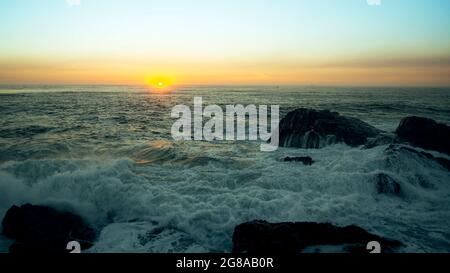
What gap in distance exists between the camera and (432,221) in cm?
816

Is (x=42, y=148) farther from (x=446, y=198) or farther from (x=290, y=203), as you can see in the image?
(x=446, y=198)

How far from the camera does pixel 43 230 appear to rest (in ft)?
24.1

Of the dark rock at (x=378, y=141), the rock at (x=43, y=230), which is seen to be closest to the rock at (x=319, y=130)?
the dark rock at (x=378, y=141)

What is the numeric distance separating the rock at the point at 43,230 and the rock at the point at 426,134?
45.6 ft

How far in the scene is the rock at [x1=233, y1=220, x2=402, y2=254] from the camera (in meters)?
6.38

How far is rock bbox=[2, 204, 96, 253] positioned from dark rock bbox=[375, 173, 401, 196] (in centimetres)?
800

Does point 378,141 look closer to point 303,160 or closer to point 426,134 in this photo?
point 426,134

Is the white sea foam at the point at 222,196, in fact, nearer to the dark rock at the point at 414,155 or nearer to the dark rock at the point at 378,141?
the dark rock at the point at 414,155

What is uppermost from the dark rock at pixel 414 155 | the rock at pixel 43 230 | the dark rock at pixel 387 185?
the dark rock at pixel 414 155

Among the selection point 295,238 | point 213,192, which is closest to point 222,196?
point 213,192

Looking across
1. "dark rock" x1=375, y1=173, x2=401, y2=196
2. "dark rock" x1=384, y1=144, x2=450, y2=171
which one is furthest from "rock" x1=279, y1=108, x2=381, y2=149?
"dark rock" x1=375, y1=173, x2=401, y2=196

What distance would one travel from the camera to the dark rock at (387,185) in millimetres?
9859
